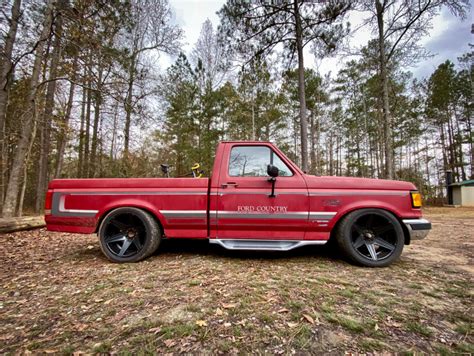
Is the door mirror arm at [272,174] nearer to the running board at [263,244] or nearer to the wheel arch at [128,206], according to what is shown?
the running board at [263,244]

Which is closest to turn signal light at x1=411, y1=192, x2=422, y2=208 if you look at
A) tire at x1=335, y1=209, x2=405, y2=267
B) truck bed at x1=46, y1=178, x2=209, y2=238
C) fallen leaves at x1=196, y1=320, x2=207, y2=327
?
tire at x1=335, y1=209, x2=405, y2=267

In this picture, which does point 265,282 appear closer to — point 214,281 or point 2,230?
point 214,281

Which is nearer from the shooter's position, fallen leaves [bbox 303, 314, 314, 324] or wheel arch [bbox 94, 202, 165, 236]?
fallen leaves [bbox 303, 314, 314, 324]

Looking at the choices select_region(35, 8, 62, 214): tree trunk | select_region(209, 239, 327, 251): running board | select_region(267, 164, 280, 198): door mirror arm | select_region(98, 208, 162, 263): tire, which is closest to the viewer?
select_region(267, 164, 280, 198): door mirror arm

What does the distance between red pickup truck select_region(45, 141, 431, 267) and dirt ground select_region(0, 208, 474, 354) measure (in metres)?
0.31

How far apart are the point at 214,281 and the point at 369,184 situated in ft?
8.01

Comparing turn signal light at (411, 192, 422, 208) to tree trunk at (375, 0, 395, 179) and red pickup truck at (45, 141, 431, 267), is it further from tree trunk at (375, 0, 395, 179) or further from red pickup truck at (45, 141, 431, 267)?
tree trunk at (375, 0, 395, 179)

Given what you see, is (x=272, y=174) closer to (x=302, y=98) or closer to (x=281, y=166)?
(x=281, y=166)

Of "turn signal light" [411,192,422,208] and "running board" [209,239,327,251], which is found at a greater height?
"turn signal light" [411,192,422,208]

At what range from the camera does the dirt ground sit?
4.55 ft

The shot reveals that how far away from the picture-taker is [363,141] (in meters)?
22.4

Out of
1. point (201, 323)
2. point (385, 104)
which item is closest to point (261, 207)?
point (201, 323)

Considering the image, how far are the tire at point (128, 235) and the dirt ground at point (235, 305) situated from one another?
0.61 feet

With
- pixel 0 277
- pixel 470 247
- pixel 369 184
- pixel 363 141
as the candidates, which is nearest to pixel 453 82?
pixel 363 141
